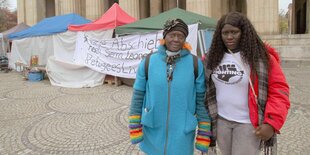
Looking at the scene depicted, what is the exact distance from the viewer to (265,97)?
6.42 ft

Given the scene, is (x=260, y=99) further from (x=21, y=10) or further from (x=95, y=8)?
(x=21, y=10)

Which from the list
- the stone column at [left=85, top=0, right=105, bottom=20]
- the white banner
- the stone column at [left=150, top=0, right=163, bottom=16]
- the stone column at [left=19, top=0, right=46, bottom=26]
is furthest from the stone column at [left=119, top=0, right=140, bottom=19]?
the stone column at [left=19, top=0, right=46, bottom=26]

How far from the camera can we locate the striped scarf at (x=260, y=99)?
6.35 ft

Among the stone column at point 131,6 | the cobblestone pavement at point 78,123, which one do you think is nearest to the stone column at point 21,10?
the stone column at point 131,6

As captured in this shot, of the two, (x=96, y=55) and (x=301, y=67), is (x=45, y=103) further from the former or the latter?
(x=301, y=67)

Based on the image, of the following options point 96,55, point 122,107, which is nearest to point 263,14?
point 96,55

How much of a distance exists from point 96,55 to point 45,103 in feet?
11.2

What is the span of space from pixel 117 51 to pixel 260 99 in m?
7.96

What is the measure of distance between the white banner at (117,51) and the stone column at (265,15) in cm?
954

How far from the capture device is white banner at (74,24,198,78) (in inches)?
338

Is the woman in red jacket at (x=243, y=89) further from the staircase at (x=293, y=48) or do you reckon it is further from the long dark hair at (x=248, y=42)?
the staircase at (x=293, y=48)

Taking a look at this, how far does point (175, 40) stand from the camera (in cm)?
212

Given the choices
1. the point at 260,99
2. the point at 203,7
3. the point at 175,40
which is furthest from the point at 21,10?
the point at 260,99

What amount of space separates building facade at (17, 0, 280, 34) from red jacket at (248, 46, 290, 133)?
49.9ft
